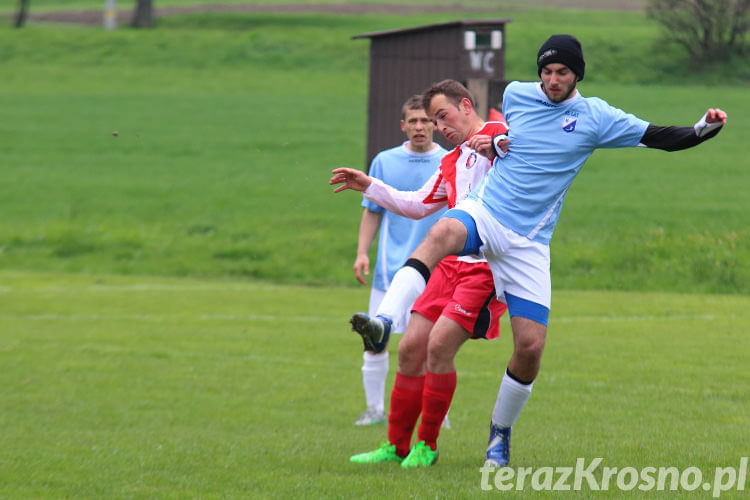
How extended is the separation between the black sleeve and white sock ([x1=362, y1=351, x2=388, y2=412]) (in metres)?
3.42

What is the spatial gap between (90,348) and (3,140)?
23.4 meters

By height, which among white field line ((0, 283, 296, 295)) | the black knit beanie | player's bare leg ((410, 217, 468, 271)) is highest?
the black knit beanie

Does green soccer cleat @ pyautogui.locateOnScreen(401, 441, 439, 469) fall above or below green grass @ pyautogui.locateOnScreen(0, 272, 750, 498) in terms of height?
above

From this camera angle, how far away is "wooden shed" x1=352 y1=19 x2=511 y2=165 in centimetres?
1670

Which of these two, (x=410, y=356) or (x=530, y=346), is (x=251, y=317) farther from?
(x=530, y=346)

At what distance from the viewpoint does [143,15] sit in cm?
5341

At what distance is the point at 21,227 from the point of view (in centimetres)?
2344

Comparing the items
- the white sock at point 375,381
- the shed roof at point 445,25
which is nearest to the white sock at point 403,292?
the white sock at point 375,381

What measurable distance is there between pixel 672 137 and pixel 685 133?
0.23 feet

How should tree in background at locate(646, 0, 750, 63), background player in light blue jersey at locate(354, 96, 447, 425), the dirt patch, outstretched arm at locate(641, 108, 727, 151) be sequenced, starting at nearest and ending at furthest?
outstretched arm at locate(641, 108, 727, 151), background player in light blue jersey at locate(354, 96, 447, 425), tree in background at locate(646, 0, 750, 63), the dirt patch

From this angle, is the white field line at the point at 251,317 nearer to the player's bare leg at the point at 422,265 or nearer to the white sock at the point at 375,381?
the white sock at the point at 375,381

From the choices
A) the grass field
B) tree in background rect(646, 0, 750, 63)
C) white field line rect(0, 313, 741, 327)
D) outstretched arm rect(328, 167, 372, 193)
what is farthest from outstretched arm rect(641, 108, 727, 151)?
tree in background rect(646, 0, 750, 63)

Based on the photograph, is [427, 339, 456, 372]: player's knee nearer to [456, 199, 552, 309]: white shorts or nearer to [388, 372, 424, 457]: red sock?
[388, 372, 424, 457]: red sock

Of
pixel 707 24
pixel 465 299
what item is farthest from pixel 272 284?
pixel 707 24
